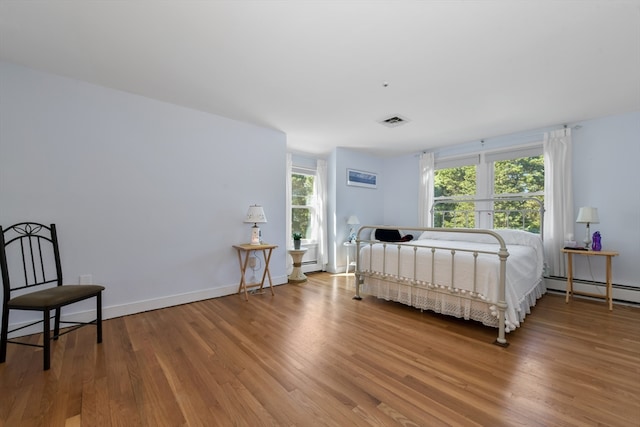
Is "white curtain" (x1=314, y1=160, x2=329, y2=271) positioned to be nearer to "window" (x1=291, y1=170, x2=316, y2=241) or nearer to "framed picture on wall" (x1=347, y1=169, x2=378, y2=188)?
"window" (x1=291, y1=170, x2=316, y2=241)

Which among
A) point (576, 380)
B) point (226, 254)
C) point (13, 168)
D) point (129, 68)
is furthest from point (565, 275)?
point (13, 168)

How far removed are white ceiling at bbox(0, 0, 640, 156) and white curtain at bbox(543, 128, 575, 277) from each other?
1.30 feet

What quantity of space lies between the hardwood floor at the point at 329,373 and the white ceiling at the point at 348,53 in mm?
2321

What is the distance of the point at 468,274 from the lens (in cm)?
250

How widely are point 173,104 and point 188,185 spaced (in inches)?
37.3

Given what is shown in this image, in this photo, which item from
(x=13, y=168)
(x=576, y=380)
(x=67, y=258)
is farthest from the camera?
(x=67, y=258)

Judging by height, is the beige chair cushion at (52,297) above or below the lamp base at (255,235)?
below

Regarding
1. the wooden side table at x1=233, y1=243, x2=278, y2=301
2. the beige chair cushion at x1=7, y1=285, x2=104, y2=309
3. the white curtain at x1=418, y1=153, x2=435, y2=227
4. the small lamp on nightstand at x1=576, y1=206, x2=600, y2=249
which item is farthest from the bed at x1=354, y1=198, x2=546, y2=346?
the beige chair cushion at x1=7, y1=285, x2=104, y2=309

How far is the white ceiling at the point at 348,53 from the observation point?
1688 millimetres

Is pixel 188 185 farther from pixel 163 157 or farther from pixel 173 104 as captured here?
pixel 173 104

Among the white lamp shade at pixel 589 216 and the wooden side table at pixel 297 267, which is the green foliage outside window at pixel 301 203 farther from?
the white lamp shade at pixel 589 216

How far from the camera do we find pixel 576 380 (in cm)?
170

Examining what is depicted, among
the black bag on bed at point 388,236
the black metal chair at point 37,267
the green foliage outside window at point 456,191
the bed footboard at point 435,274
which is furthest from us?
the black bag on bed at point 388,236

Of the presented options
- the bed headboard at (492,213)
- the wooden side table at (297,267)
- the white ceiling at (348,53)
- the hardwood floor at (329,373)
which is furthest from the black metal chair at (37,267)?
the bed headboard at (492,213)
